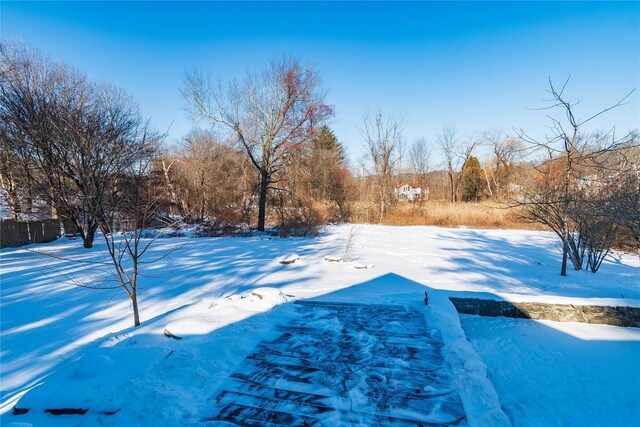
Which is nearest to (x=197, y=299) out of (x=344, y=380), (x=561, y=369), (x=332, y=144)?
(x=344, y=380)

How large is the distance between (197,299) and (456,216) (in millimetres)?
14486

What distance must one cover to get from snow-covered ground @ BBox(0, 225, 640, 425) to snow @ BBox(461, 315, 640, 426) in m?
0.08

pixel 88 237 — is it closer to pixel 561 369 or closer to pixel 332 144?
pixel 561 369

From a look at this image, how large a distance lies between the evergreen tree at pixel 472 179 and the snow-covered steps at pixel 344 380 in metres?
26.9

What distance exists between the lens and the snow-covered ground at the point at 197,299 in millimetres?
2020

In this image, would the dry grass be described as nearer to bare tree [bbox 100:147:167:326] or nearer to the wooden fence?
bare tree [bbox 100:147:167:326]

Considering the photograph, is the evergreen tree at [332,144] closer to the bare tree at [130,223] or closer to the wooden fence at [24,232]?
the wooden fence at [24,232]

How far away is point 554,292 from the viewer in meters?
5.03

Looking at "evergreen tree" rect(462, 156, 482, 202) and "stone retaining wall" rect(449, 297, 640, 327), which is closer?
"stone retaining wall" rect(449, 297, 640, 327)

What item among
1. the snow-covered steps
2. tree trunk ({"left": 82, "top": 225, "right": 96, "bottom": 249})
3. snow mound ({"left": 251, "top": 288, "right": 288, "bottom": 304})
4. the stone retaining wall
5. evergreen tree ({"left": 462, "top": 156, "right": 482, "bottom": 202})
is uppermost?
evergreen tree ({"left": 462, "top": 156, "right": 482, "bottom": 202})

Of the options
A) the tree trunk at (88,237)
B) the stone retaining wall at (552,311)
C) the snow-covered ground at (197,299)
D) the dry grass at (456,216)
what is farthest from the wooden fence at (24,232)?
the dry grass at (456,216)

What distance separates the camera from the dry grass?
14781 mm

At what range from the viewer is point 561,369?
290 centimetres

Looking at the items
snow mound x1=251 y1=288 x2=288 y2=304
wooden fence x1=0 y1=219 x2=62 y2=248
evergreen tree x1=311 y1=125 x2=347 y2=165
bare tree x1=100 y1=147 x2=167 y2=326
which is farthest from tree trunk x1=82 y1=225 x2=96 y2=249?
evergreen tree x1=311 y1=125 x2=347 y2=165
